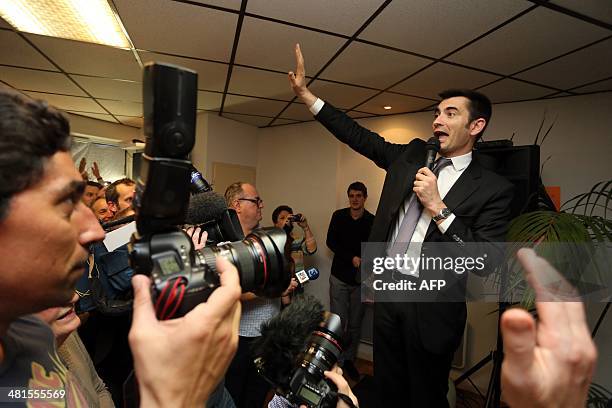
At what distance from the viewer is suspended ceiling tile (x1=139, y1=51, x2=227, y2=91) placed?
2490 millimetres

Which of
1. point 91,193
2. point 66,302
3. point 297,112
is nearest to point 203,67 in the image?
point 91,193

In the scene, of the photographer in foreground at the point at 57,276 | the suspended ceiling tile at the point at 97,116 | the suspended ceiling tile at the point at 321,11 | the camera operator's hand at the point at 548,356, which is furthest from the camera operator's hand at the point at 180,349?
the suspended ceiling tile at the point at 97,116

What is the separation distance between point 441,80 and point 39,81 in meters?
3.42

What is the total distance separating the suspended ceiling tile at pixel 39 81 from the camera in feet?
9.68

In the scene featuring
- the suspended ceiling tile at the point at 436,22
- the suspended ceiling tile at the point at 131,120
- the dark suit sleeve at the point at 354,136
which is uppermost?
the suspended ceiling tile at the point at 436,22

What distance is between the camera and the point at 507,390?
0.40 meters

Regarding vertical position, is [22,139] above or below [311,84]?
below

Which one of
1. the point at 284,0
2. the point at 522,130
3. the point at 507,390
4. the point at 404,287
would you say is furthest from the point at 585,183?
the point at 507,390

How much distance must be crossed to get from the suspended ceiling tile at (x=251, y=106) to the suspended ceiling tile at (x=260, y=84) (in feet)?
0.58

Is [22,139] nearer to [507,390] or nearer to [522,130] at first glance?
[507,390]

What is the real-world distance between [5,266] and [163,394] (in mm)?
264

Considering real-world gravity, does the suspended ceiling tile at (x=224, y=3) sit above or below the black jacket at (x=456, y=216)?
above

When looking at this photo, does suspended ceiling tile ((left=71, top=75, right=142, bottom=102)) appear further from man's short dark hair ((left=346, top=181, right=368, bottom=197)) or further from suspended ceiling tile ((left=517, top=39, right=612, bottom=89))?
suspended ceiling tile ((left=517, top=39, right=612, bottom=89))

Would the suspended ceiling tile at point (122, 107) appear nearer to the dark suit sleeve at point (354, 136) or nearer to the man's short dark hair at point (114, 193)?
the man's short dark hair at point (114, 193)
